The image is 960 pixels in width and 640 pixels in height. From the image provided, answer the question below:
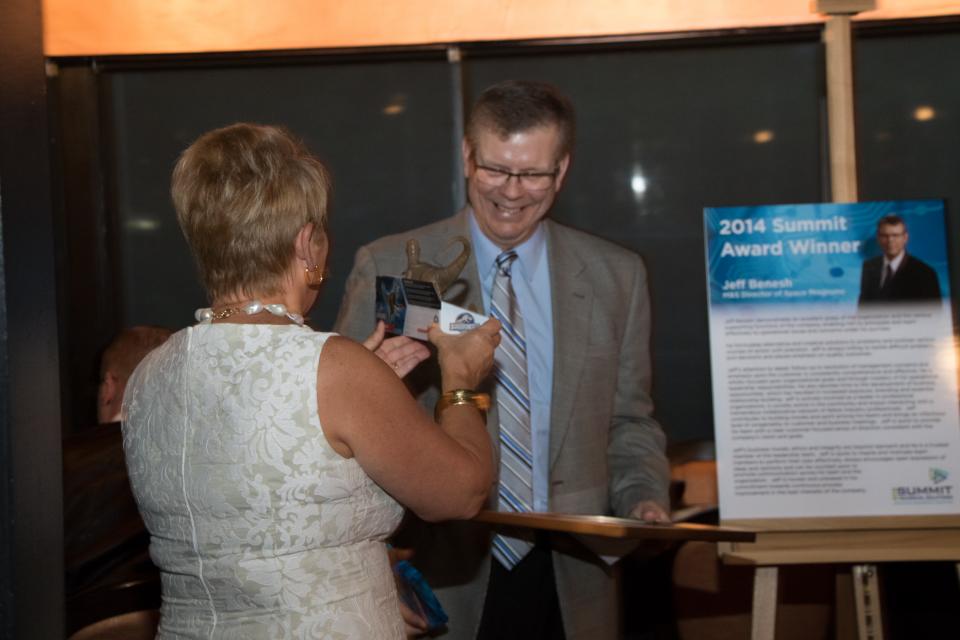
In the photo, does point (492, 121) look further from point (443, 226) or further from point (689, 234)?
point (689, 234)

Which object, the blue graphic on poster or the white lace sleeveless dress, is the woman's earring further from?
the blue graphic on poster

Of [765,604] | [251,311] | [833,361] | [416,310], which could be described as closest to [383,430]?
[251,311]

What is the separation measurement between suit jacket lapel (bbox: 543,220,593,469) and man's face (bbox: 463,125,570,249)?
155 millimetres

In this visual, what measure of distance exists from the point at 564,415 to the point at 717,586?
72.7 inches

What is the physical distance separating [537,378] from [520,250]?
1.18ft

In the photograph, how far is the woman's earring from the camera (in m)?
1.87

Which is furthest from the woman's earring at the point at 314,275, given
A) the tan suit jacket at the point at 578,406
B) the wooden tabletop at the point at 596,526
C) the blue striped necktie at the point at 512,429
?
the blue striped necktie at the point at 512,429

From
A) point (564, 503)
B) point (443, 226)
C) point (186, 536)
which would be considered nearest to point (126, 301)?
point (443, 226)

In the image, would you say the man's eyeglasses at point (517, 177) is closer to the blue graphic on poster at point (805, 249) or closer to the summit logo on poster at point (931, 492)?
the blue graphic on poster at point (805, 249)

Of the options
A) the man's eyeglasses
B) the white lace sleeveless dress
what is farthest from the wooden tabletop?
the man's eyeglasses

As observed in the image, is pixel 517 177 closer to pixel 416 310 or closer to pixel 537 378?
pixel 537 378

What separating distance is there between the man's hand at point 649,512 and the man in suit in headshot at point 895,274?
1.02 m

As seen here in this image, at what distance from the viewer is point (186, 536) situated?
1797mm

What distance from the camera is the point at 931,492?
3295mm
